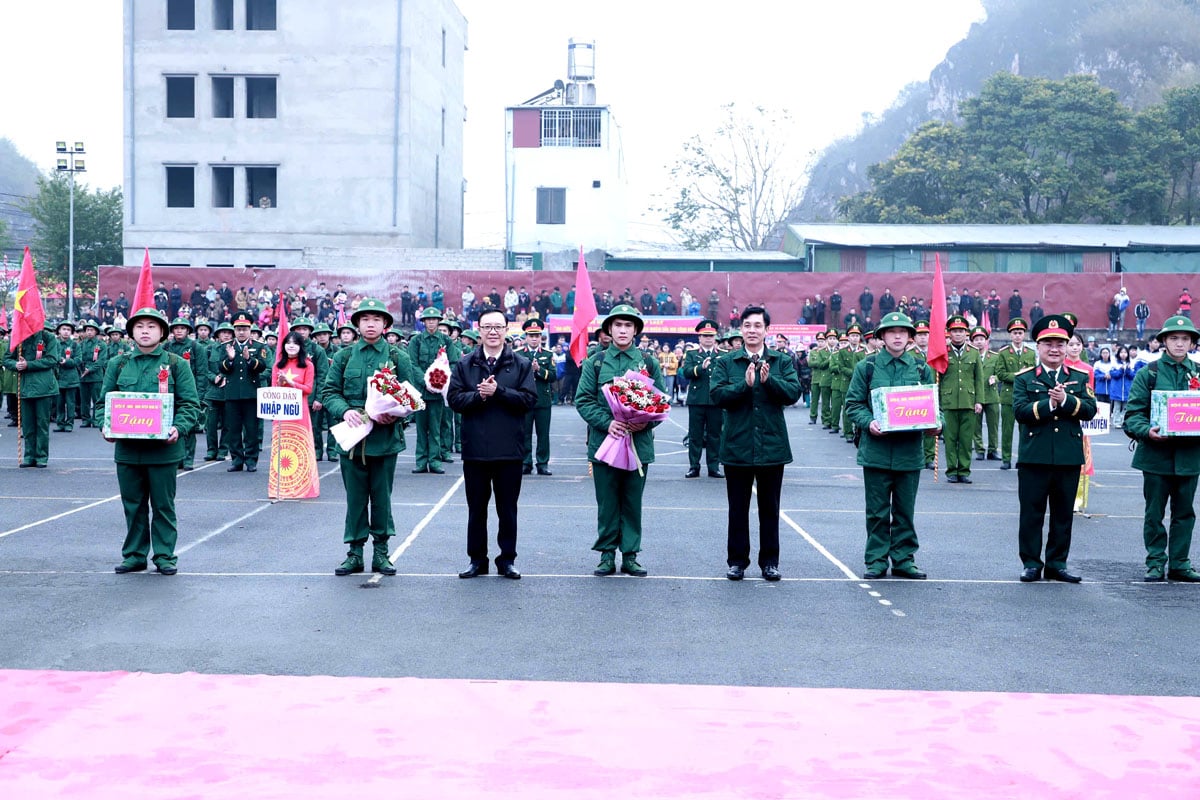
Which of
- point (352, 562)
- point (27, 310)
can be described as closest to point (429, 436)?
point (27, 310)

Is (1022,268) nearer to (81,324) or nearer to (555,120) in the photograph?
(555,120)

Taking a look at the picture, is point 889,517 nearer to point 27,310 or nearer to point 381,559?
point 381,559

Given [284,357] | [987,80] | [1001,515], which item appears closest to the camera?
[1001,515]

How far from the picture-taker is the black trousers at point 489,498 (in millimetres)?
9734

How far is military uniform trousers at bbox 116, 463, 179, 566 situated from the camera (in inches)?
384

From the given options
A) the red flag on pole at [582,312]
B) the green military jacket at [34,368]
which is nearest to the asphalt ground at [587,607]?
the red flag on pole at [582,312]

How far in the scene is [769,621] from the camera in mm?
8344

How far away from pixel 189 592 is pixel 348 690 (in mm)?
2968

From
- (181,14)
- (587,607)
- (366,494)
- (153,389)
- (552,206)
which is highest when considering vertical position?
(181,14)

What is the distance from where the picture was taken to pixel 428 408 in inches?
701

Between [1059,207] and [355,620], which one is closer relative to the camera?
[355,620]

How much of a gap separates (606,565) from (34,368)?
11.2m

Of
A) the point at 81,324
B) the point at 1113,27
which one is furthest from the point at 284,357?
the point at 1113,27

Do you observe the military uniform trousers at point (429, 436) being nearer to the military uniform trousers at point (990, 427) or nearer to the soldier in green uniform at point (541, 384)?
the soldier in green uniform at point (541, 384)
